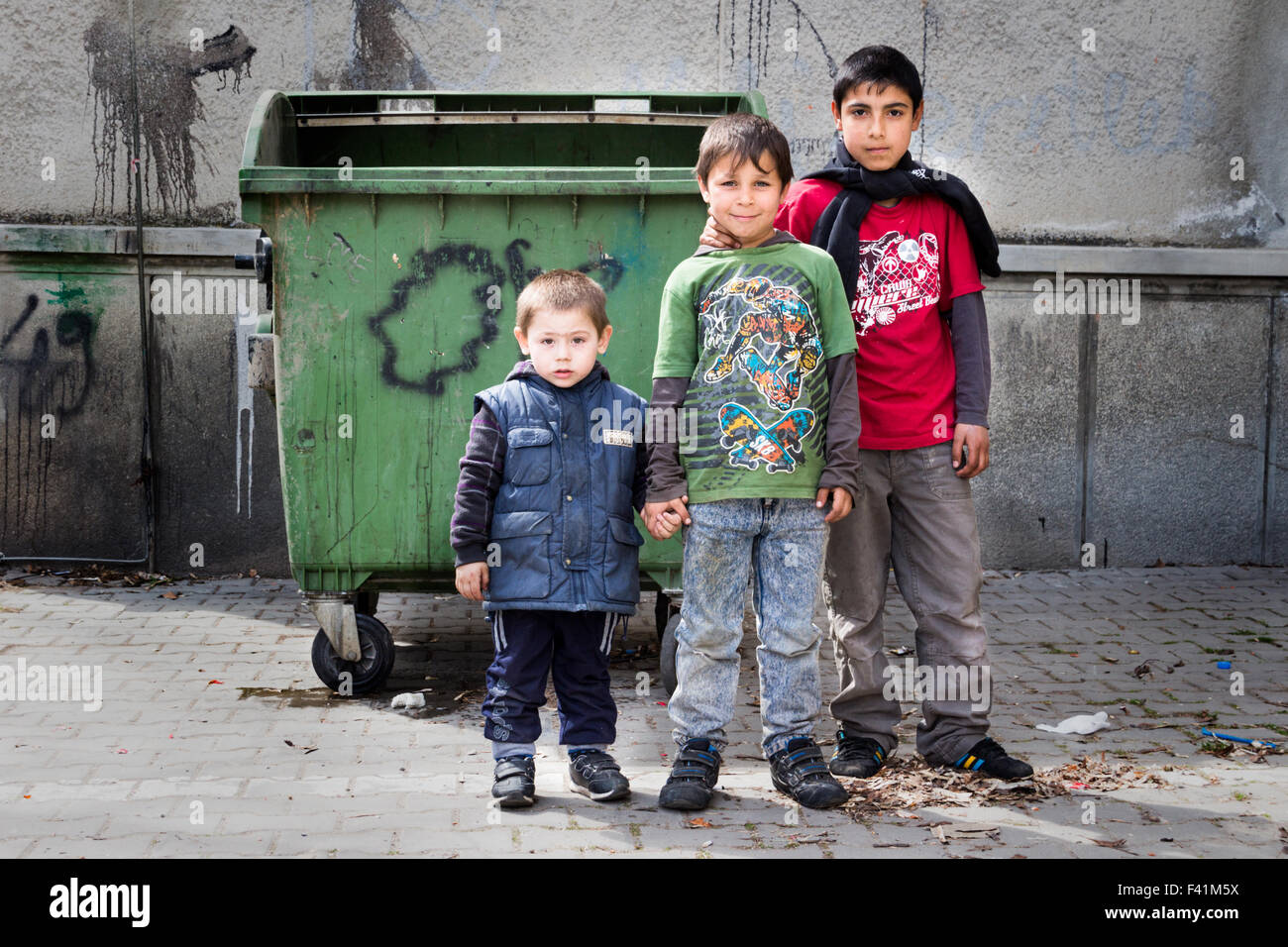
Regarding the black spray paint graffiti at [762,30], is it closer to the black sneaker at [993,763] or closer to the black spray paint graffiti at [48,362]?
the black spray paint graffiti at [48,362]

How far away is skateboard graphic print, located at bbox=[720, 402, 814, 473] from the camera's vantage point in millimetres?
3146

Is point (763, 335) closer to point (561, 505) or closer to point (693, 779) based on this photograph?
point (561, 505)

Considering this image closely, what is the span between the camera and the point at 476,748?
3.76 meters

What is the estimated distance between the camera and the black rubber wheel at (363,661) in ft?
14.2

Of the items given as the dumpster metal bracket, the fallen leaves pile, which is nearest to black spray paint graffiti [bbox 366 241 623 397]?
the dumpster metal bracket

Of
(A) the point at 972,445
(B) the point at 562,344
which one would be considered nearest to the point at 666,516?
(B) the point at 562,344

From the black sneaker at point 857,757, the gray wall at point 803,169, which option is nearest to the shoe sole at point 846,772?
the black sneaker at point 857,757

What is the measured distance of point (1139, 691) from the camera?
4438 mm

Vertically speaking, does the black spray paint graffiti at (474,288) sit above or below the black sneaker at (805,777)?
above

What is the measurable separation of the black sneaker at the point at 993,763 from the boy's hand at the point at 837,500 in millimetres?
810

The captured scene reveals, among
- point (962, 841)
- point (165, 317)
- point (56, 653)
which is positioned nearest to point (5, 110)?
point (165, 317)

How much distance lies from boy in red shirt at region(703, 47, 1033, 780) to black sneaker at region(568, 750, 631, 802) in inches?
23.6

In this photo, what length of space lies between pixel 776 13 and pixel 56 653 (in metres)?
4.36
